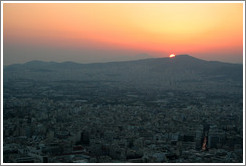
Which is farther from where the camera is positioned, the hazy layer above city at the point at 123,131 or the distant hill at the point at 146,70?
the distant hill at the point at 146,70

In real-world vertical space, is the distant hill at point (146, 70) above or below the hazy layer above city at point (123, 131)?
above

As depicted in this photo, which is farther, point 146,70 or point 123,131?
point 146,70

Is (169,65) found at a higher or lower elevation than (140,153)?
higher

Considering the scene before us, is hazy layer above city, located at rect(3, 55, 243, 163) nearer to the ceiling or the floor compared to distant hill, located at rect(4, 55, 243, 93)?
nearer to the floor

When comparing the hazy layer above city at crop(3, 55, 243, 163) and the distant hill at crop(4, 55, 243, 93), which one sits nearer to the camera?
the hazy layer above city at crop(3, 55, 243, 163)

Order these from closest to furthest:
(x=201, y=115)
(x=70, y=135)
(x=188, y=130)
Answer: (x=70, y=135), (x=188, y=130), (x=201, y=115)

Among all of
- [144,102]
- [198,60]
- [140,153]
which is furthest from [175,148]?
[198,60]

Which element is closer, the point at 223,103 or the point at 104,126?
the point at 104,126

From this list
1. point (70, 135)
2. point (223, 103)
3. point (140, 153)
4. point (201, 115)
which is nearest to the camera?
point (140, 153)

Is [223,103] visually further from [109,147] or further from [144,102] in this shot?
[109,147]

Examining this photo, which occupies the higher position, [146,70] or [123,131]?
[146,70]
